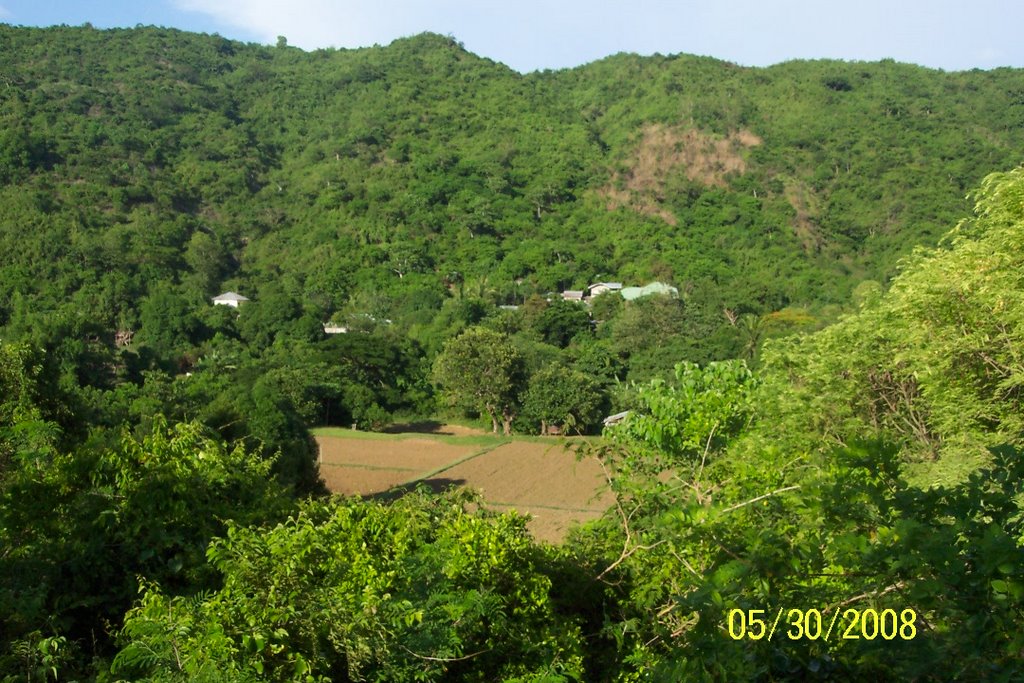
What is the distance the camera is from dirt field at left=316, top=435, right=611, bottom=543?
2216 centimetres

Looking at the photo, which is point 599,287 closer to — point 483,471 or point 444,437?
point 444,437

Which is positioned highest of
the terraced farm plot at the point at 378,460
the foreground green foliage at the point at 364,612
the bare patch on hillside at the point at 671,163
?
the bare patch on hillside at the point at 671,163

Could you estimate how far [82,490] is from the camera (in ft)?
20.1

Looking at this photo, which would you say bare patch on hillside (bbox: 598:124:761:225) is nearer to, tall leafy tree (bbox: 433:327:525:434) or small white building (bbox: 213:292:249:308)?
small white building (bbox: 213:292:249:308)

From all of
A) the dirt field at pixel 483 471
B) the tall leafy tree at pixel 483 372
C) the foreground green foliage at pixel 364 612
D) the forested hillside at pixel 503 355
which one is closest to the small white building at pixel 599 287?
the forested hillside at pixel 503 355

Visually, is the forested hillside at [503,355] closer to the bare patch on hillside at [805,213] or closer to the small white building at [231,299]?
the bare patch on hillside at [805,213]

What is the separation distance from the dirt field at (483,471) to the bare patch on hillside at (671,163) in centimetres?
5235

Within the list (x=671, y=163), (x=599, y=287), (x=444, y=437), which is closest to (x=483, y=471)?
(x=444, y=437)

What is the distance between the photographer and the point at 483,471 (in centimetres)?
2755

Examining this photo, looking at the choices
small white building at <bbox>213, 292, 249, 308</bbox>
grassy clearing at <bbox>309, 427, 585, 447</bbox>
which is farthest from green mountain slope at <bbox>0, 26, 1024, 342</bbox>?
grassy clearing at <bbox>309, 427, 585, 447</bbox>

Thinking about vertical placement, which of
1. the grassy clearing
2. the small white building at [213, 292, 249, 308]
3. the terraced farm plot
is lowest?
the grassy clearing

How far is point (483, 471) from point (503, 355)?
8.44 metres

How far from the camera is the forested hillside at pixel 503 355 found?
3518 mm

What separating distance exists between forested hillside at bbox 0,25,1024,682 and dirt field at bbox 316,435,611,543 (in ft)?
9.91
